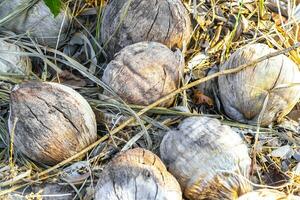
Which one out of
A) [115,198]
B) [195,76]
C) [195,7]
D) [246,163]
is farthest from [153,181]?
[195,7]

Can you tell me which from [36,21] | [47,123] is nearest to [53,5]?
[36,21]

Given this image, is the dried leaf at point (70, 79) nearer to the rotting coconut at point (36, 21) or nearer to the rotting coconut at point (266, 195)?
the rotting coconut at point (36, 21)

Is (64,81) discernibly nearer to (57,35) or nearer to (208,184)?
(57,35)

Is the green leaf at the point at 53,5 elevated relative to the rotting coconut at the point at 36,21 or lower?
elevated

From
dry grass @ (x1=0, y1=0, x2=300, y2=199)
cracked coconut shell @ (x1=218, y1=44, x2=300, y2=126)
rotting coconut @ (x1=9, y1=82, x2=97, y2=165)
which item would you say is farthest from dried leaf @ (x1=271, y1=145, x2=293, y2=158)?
rotting coconut @ (x1=9, y1=82, x2=97, y2=165)

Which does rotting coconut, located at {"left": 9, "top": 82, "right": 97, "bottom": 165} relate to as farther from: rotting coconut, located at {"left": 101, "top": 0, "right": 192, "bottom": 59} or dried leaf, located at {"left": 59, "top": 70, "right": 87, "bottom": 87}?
rotting coconut, located at {"left": 101, "top": 0, "right": 192, "bottom": 59}

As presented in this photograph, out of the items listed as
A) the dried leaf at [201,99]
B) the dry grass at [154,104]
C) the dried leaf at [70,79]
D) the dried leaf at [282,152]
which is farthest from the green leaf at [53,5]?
the dried leaf at [282,152]
